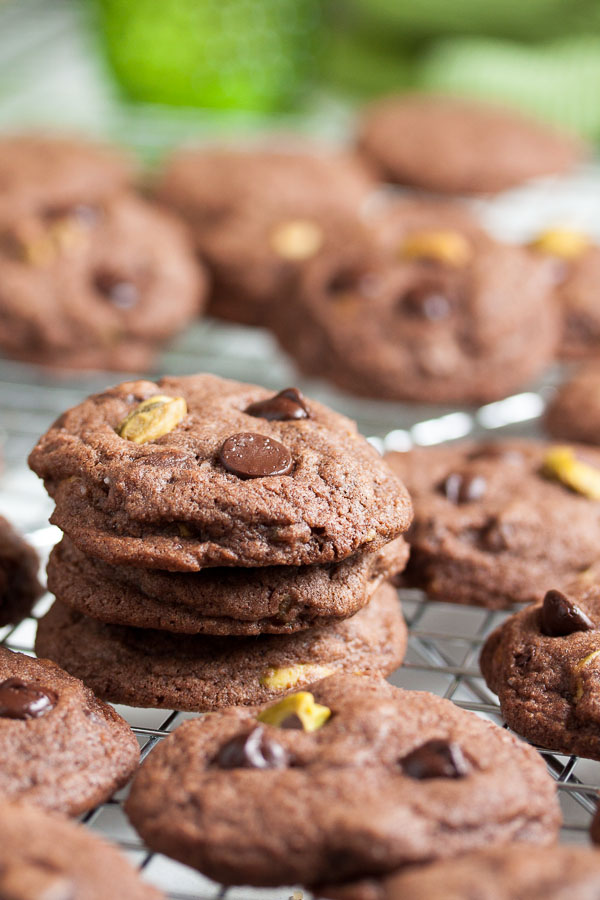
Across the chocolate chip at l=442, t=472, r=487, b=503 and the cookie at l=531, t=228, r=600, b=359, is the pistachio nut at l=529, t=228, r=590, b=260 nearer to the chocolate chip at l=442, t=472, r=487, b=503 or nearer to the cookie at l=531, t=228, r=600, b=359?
the cookie at l=531, t=228, r=600, b=359

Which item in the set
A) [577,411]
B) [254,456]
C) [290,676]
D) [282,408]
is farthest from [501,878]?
[577,411]

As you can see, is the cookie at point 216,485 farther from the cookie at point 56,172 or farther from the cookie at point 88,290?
the cookie at point 56,172

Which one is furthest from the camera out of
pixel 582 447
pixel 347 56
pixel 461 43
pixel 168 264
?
pixel 347 56

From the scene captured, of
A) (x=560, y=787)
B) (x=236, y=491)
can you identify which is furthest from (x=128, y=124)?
(x=560, y=787)

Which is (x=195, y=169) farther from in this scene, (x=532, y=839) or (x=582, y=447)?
(x=532, y=839)

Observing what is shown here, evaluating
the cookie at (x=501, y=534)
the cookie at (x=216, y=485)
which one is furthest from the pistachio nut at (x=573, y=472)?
the cookie at (x=216, y=485)

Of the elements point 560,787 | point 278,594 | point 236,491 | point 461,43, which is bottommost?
point 560,787

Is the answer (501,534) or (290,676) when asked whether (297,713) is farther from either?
(501,534)

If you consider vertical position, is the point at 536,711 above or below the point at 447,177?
below

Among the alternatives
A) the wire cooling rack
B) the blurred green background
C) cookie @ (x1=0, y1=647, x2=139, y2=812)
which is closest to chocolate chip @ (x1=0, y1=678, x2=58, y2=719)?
cookie @ (x1=0, y1=647, x2=139, y2=812)
